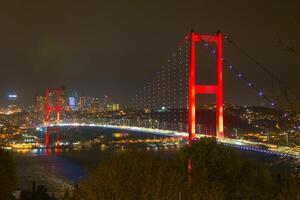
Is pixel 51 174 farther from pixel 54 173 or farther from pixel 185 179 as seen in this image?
pixel 185 179

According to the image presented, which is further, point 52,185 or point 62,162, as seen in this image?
point 62,162

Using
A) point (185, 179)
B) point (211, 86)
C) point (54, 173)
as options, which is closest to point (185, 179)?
point (185, 179)

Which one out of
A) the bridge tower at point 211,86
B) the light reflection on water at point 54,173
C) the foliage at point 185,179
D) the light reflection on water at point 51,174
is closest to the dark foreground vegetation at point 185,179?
the foliage at point 185,179

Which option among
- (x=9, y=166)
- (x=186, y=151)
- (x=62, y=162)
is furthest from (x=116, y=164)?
(x=62, y=162)

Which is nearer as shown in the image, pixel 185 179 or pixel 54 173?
pixel 185 179

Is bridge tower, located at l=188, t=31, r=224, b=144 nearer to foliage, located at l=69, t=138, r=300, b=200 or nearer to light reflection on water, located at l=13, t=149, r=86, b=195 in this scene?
light reflection on water, located at l=13, t=149, r=86, b=195

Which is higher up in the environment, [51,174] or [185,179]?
[185,179]

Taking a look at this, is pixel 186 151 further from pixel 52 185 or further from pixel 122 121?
pixel 122 121

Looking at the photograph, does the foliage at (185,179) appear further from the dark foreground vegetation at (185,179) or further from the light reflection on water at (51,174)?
the light reflection on water at (51,174)

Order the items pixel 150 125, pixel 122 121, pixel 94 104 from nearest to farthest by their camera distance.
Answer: pixel 150 125 < pixel 122 121 < pixel 94 104
